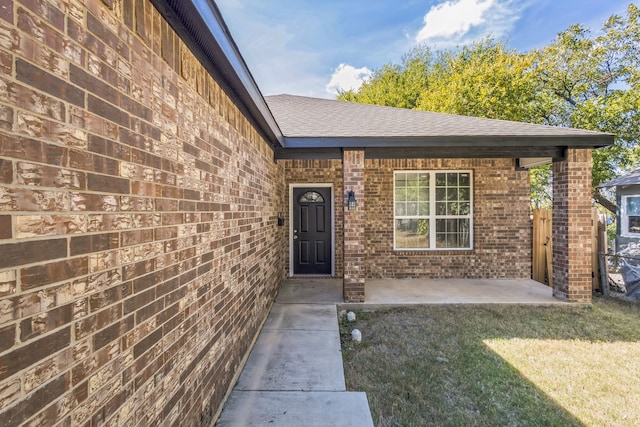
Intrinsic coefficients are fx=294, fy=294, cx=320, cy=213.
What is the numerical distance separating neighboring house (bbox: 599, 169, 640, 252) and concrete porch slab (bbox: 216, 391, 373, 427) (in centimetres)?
1087

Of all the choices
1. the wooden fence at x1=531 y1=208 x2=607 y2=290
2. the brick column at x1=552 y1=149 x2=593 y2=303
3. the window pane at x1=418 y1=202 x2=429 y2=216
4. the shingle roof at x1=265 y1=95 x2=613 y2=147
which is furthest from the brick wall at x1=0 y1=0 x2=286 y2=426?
the wooden fence at x1=531 y1=208 x2=607 y2=290

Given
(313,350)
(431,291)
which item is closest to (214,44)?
(313,350)

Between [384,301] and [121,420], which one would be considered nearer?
[121,420]

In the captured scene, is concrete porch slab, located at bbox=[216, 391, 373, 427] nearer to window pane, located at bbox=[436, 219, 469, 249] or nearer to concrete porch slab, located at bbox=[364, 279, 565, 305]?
concrete porch slab, located at bbox=[364, 279, 565, 305]

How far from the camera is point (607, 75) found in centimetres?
1362

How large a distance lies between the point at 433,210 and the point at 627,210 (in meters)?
7.40

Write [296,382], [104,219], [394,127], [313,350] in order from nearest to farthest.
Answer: [104,219] < [296,382] < [313,350] < [394,127]

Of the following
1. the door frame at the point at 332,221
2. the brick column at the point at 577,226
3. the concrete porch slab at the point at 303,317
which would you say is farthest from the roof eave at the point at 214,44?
the brick column at the point at 577,226

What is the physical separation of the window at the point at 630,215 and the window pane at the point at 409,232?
7.46 metres

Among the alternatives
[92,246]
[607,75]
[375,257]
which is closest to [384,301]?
[375,257]

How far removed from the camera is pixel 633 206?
9188 millimetres

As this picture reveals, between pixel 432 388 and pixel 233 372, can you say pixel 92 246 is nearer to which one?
pixel 233 372

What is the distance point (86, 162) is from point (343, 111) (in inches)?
266

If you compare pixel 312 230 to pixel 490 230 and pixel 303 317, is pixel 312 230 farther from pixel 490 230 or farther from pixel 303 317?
pixel 490 230
